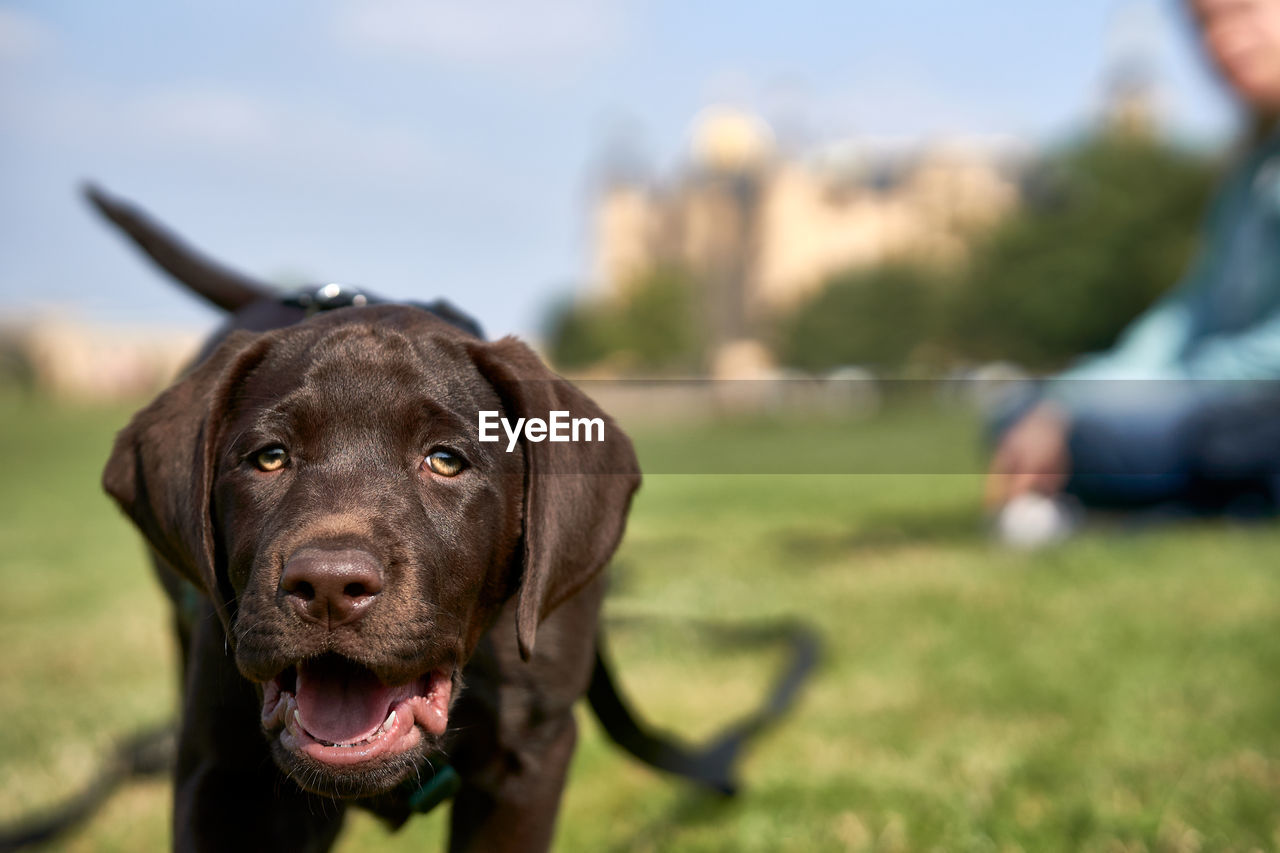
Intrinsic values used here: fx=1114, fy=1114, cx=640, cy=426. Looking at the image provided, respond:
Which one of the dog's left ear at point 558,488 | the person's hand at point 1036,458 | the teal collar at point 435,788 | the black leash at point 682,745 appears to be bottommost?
the person's hand at point 1036,458

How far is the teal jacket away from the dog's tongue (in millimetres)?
7169

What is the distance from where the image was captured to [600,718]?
115 inches

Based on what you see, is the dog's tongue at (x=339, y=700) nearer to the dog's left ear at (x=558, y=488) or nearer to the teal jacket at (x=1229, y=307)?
the dog's left ear at (x=558, y=488)

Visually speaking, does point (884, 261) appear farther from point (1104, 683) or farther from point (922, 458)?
point (1104, 683)

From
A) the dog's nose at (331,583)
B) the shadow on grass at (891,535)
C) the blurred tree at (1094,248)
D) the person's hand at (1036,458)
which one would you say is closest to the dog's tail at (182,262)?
the dog's nose at (331,583)

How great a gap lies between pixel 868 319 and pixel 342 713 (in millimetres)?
78931

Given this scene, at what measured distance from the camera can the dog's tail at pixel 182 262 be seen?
3.58 m

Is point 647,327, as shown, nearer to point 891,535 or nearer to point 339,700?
point 891,535

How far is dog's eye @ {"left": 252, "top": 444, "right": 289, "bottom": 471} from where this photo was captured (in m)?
2.03

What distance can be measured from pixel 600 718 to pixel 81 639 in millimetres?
4456

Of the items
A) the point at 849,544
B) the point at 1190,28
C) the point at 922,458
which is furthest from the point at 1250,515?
the point at 922,458

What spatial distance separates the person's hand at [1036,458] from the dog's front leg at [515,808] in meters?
6.79

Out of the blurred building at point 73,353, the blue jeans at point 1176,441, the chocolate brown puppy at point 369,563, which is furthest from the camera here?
the blurred building at point 73,353

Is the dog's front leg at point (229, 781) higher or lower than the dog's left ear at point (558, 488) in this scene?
lower
